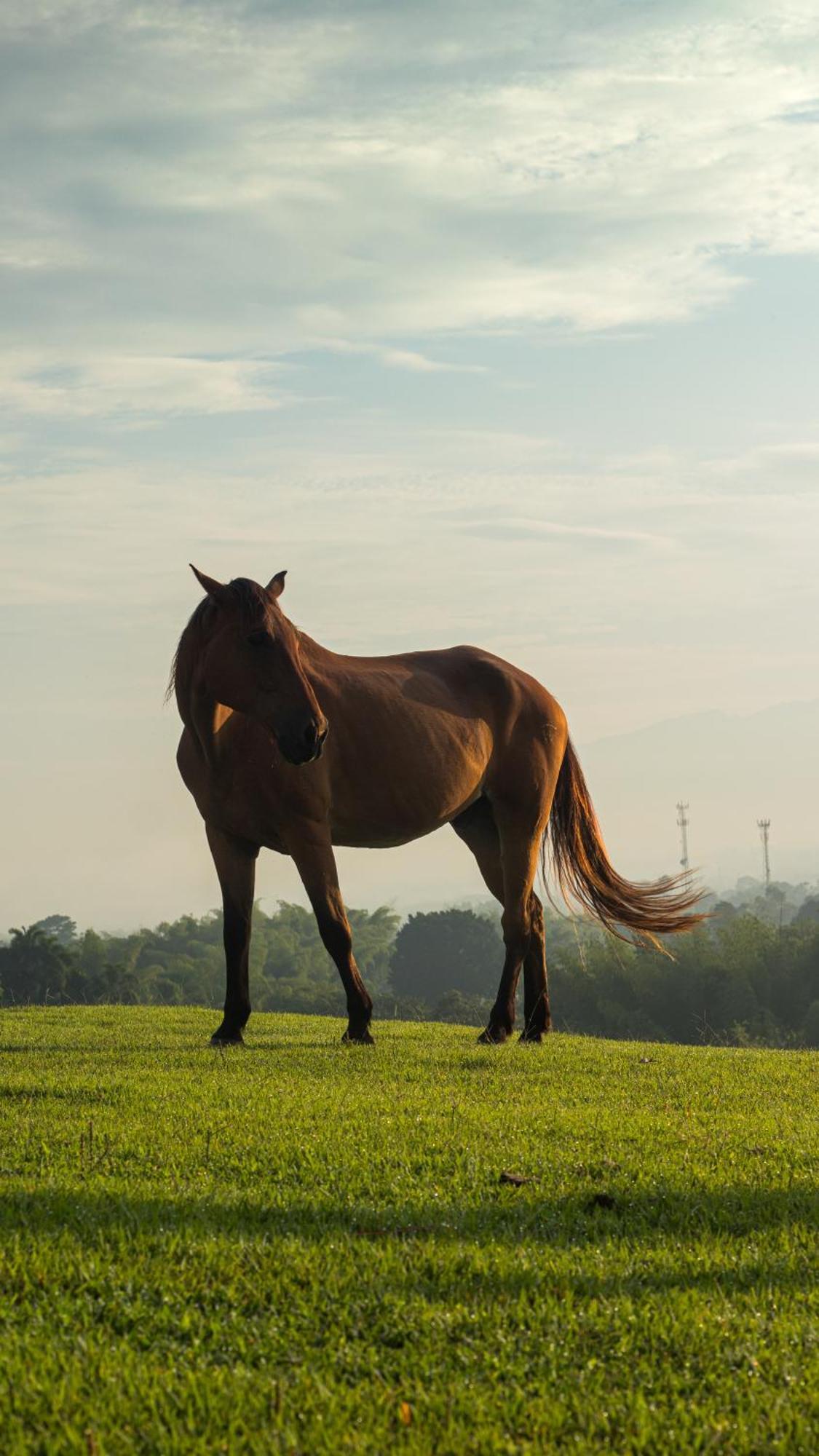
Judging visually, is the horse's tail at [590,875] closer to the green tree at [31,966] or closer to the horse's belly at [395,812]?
the horse's belly at [395,812]

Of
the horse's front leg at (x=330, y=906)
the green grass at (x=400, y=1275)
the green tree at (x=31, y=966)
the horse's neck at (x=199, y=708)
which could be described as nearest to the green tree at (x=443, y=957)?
the green tree at (x=31, y=966)

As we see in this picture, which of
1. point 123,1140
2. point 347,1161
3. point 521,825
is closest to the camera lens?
point 347,1161

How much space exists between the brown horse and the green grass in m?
2.96

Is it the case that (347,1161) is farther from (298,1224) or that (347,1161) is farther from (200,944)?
(200,944)

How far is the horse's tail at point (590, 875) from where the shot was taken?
1205cm

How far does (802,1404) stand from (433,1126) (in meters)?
3.05

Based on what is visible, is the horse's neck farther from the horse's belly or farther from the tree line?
the tree line

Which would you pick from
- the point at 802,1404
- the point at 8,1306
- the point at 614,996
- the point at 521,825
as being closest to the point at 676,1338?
the point at 802,1404

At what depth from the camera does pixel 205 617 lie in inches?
368

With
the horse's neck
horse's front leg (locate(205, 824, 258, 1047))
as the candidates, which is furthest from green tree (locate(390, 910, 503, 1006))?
the horse's neck

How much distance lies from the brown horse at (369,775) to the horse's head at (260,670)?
1cm

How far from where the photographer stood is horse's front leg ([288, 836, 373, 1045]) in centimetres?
957

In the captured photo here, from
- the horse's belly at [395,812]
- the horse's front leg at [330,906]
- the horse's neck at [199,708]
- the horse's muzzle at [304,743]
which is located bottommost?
the horse's front leg at [330,906]

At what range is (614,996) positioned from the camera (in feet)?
239
